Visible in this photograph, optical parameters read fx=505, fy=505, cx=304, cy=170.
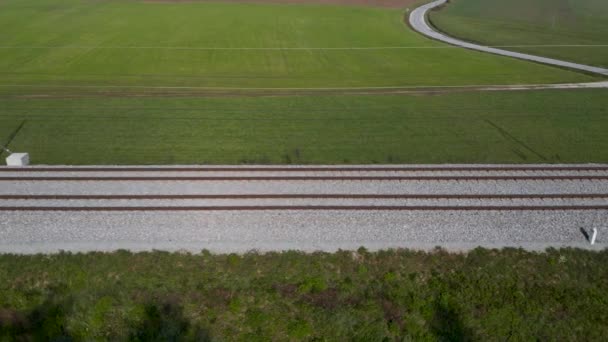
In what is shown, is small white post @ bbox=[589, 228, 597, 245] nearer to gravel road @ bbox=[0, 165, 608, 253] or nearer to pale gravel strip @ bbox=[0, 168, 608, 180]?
gravel road @ bbox=[0, 165, 608, 253]

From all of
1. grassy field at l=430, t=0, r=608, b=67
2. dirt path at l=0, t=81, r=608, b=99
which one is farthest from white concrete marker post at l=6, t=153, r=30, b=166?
grassy field at l=430, t=0, r=608, b=67

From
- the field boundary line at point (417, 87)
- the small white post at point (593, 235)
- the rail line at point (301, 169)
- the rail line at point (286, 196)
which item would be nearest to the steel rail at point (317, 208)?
the rail line at point (286, 196)

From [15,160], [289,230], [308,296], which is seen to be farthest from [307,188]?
[15,160]

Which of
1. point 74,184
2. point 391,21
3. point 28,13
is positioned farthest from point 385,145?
point 28,13

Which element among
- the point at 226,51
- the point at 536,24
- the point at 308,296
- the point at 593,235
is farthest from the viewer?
the point at 536,24

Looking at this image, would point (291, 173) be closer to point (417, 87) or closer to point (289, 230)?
point (289, 230)

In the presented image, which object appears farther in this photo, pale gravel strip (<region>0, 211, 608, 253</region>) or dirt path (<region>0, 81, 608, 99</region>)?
dirt path (<region>0, 81, 608, 99</region>)
